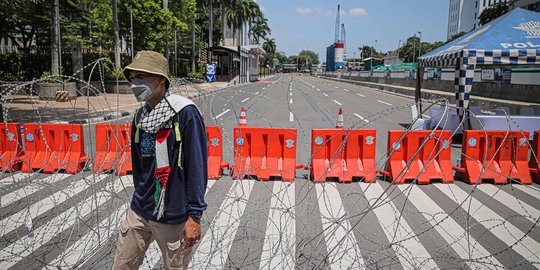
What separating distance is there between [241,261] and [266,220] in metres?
1.30

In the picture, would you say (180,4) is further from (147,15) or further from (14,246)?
(14,246)

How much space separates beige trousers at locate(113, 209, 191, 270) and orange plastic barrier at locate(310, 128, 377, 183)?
477 centimetres

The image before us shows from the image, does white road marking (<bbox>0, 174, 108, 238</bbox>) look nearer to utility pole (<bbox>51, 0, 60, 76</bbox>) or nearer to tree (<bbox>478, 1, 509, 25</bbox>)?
utility pole (<bbox>51, 0, 60, 76</bbox>)

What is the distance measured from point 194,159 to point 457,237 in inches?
151

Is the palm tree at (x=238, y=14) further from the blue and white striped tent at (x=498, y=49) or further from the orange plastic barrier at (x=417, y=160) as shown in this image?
the orange plastic barrier at (x=417, y=160)

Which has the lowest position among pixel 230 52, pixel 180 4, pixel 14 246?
pixel 14 246

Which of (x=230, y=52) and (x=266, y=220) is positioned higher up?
(x=230, y=52)

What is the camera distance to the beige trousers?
8.68ft

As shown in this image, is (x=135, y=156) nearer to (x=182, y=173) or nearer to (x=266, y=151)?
(x=182, y=173)

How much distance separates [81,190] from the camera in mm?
6660

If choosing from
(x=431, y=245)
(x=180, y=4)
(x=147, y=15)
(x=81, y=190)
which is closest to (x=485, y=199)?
(x=431, y=245)

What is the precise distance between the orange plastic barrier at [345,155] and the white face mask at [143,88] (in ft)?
16.0

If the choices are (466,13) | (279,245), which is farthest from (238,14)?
(466,13)

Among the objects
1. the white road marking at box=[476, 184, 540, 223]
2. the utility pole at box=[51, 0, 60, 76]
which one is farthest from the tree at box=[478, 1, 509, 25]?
the white road marking at box=[476, 184, 540, 223]
